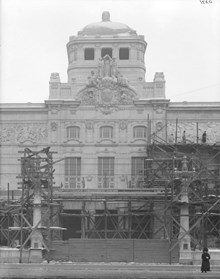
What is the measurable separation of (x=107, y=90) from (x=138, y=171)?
759cm

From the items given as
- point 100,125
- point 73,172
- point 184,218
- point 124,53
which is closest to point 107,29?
point 124,53

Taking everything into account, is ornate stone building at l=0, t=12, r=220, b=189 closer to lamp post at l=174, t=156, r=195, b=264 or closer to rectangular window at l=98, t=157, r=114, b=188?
rectangular window at l=98, t=157, r=114, b=188

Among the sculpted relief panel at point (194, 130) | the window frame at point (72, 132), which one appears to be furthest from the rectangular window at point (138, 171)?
the window frame at point (72, 132)

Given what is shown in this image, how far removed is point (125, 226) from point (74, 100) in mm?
12476

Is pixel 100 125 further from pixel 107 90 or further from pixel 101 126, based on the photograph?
pixel 107 90

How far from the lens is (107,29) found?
6906cm

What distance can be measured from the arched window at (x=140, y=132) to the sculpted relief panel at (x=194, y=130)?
2.10m

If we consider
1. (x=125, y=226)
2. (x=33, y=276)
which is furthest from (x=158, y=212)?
(x=33, y=276)

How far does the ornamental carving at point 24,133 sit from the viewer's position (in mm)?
64312

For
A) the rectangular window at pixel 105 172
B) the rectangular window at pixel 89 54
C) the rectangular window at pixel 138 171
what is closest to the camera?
the rectangular window at pixel 138 171

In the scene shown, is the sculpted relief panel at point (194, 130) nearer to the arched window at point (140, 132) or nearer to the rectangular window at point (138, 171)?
the arched window at point (140, 132)

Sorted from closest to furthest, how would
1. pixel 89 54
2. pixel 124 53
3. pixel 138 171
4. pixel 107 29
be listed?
pixel 138 171
pixel 124 53
pixel 89 54
pixel 107 29

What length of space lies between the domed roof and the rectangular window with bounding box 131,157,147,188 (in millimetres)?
12634

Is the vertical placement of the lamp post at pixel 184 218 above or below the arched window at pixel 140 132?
below
